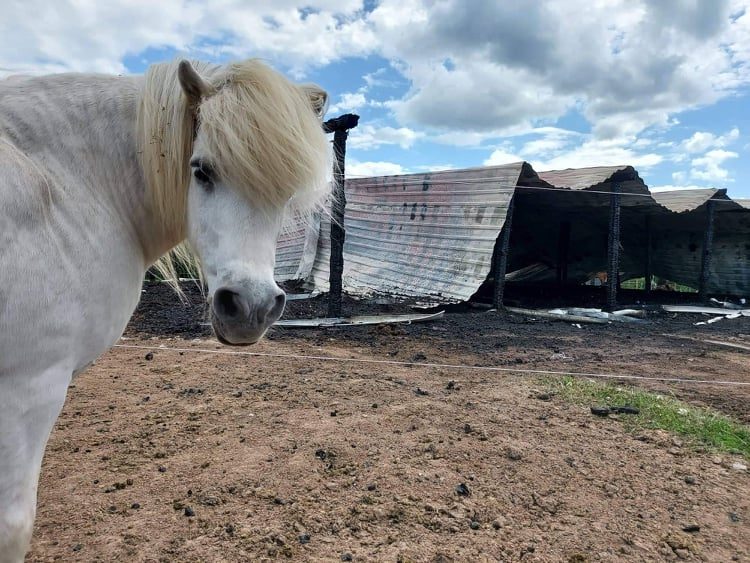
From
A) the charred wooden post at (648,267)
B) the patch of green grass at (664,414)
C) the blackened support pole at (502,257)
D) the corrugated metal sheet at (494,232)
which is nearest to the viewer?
the patch of green grass at (664,414)

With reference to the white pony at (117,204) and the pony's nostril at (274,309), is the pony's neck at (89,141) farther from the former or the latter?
the pony's nostril at (274,309)

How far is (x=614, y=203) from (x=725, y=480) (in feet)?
20.7

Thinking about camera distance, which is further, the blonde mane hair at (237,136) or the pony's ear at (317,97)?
the pony's ear at (317,97)

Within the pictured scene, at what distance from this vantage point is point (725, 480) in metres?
2.24

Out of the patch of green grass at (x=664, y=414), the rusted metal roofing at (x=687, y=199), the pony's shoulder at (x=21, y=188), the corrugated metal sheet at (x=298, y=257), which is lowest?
the patch of green grass at (x=664, y=414)

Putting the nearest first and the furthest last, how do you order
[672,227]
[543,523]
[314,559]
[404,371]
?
[314,559] < [543,523] < [404,371] < [672,227]

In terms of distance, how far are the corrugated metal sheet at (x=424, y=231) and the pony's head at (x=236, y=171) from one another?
6.43 metres

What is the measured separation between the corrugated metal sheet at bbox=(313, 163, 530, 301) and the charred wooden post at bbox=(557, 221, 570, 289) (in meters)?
4.29

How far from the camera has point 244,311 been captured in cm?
126

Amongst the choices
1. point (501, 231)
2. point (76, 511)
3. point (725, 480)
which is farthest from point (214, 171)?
point (501, 231)

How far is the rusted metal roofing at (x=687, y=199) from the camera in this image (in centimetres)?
891

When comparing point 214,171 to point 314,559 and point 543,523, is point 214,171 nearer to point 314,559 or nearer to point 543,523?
point 314,559

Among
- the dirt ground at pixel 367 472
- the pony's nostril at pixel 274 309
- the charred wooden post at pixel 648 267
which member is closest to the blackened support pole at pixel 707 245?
the charred wooden post at pixel 648 267

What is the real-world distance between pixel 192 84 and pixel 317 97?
0.43 metres
